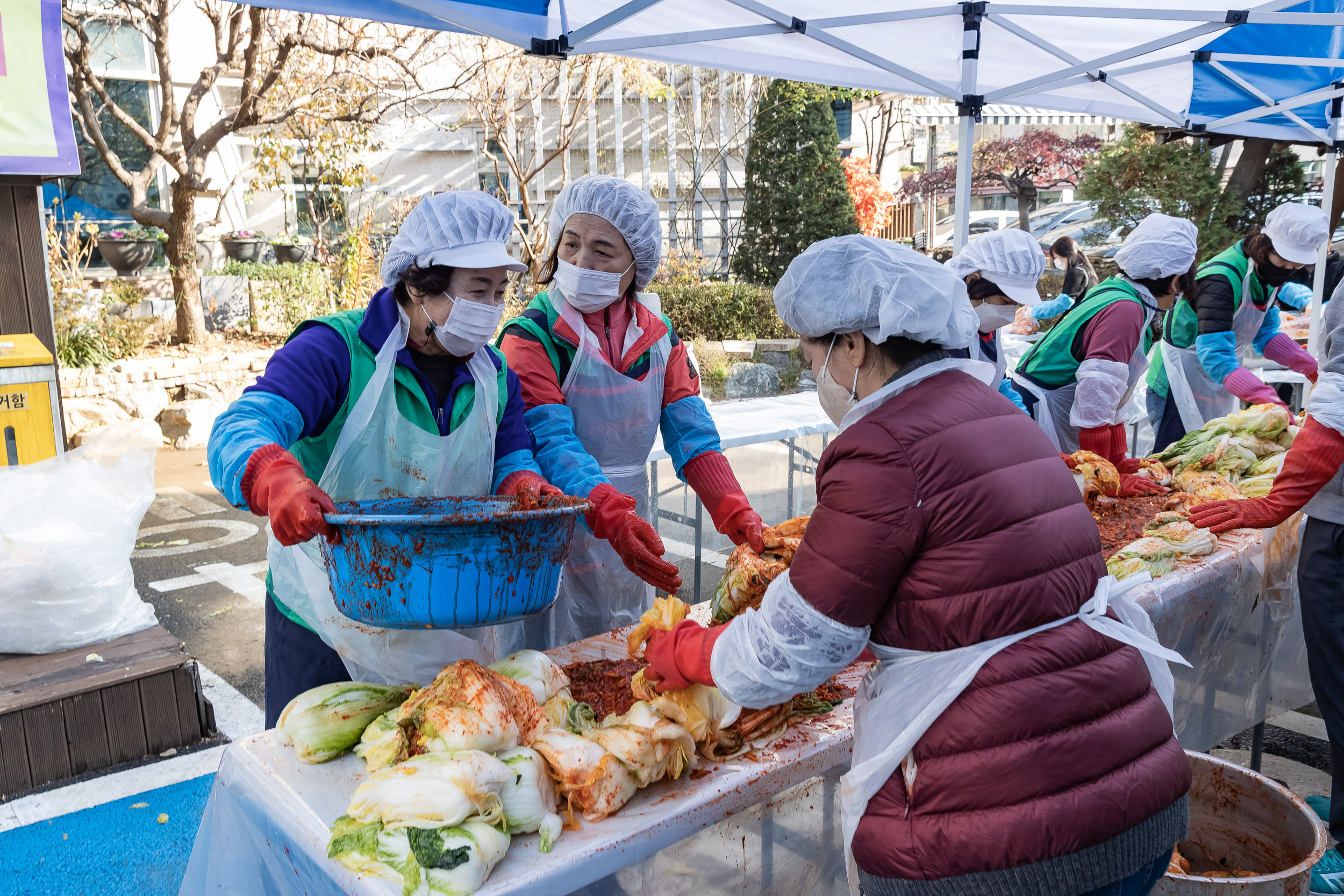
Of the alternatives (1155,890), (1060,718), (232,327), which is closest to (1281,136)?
(1155,890)

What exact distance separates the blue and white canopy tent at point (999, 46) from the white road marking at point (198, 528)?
4869 mm

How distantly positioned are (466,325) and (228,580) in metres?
4.76

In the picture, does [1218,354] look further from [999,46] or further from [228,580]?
[228,580]

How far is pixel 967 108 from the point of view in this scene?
15.4 feet

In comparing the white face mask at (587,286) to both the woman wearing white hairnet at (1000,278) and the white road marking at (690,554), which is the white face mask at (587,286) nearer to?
the woman wearing white hairnet at (1000,278)

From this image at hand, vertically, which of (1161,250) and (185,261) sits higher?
(1161,250)

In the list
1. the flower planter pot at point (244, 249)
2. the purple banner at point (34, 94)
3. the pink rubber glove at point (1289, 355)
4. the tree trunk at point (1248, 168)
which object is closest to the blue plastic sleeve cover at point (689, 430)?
the purple banner at point (34, 94)

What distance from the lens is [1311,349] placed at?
7016 millimetres

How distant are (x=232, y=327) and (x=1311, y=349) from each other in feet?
39.5

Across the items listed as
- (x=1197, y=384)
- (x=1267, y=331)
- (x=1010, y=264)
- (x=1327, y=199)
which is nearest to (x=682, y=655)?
(x=1010, y=264)

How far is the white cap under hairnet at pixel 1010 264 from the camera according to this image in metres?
4.02

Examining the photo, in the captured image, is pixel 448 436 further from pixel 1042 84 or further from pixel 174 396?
pixel 174 396

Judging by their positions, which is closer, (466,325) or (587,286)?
(466,325)

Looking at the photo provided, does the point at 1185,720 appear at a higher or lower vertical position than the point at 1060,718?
lower
